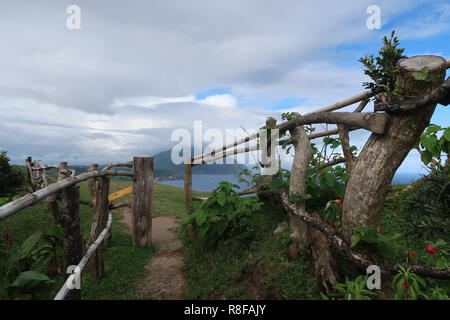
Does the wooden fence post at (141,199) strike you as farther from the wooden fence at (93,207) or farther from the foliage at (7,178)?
the foliage at (7,178)

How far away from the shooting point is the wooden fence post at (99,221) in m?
4.12

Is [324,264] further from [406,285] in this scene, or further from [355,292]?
[406,285]

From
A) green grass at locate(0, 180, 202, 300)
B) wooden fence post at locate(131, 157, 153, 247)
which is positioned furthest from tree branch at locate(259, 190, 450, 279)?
wooden fence post at locate(131, 157, 153, 247)

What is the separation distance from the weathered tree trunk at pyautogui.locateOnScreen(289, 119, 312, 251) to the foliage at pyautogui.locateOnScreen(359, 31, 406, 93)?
110cm

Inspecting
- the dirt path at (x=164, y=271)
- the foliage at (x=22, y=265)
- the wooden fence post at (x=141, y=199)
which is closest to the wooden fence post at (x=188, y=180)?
the wooden fence post at (x=141, y=199)

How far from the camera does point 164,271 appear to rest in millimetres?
4527

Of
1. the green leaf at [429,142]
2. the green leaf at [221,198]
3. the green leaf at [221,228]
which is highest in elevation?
the green leaf at [429,142]

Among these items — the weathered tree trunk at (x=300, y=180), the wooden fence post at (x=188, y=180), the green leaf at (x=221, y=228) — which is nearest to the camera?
the weathered tree trunk at (x=300, y=180)

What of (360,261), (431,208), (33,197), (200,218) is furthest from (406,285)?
(33,197)

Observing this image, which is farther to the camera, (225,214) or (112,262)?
(112,262)

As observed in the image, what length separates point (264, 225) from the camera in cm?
445

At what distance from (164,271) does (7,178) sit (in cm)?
778

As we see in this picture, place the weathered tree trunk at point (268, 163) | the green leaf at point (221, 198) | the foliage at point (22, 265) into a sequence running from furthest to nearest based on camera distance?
the weathered tree trunk at point (268, 163) < the green leaf at point (221, 198) < the foliage at point (22, 265)
